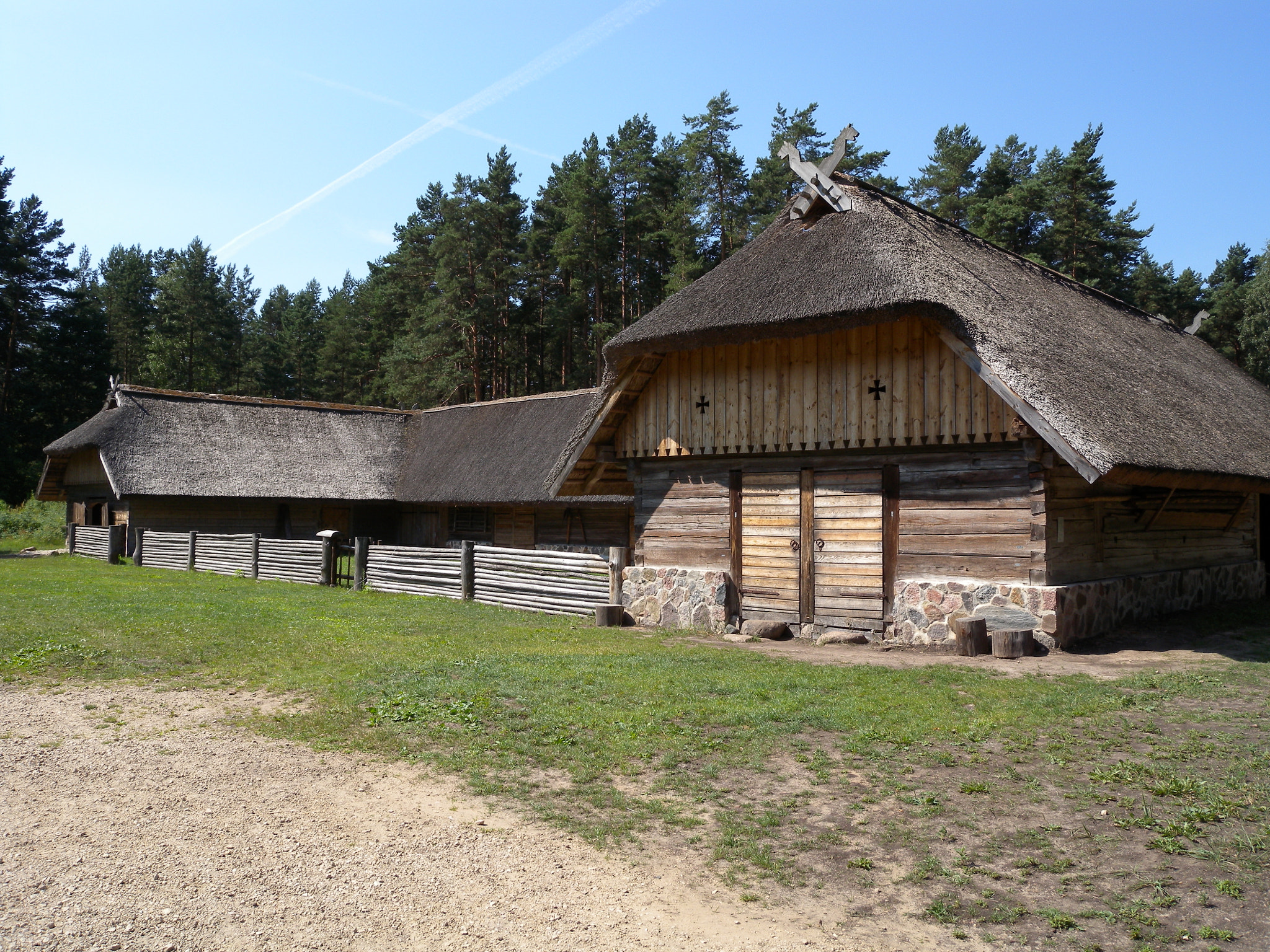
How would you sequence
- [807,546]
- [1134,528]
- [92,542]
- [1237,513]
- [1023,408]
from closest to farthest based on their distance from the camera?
[1023,408] → [807,546] → [1134,528] → [1237,513] → [92,542]

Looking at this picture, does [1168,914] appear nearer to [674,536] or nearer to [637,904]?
[637,904]

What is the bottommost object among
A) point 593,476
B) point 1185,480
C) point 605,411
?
point 1185,480

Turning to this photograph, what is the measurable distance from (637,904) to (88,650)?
362 inches

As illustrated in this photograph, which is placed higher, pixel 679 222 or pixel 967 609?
pixel 679 222

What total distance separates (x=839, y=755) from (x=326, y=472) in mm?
26521

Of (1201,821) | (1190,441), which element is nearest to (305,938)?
(1201,821)

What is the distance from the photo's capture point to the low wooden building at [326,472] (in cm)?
2670

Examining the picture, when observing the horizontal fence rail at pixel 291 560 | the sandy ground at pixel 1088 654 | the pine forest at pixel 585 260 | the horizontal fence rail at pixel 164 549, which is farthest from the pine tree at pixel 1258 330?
the horizontal fence rail at pixel 164 549

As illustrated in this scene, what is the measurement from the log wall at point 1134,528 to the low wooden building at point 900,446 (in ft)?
0.18

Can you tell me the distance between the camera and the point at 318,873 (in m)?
4.73

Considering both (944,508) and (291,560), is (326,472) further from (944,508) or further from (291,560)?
(944,508)

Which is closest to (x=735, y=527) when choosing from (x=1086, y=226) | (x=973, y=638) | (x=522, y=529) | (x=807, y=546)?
(x=807, y=546)

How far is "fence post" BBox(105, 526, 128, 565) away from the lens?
27.4 meters

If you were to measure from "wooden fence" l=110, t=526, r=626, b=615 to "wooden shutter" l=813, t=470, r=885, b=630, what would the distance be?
3.46 metres
